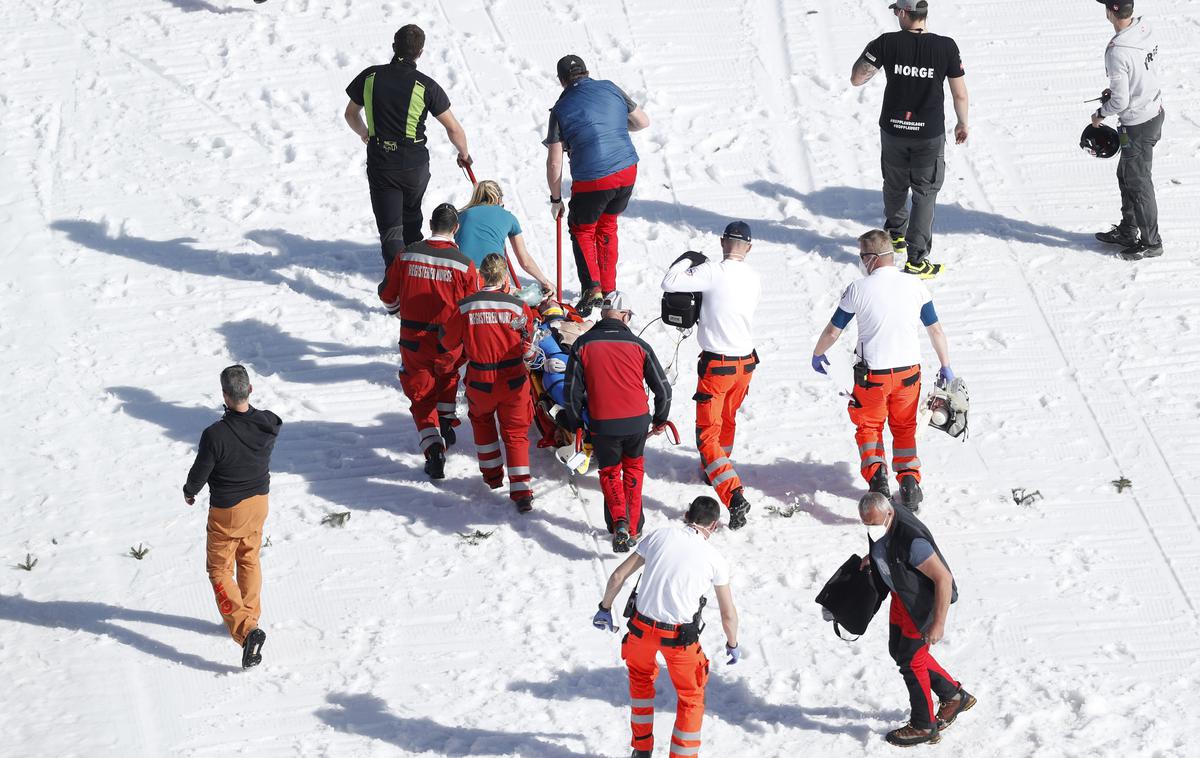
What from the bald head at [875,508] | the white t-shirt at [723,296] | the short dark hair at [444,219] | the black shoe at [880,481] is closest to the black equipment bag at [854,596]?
the bald head at [875,508]

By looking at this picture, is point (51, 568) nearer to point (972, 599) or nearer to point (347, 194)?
point (347, 194)

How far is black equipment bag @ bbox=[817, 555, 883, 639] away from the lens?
7766 mm

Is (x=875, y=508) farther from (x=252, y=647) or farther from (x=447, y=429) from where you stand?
(x=447, y=429)

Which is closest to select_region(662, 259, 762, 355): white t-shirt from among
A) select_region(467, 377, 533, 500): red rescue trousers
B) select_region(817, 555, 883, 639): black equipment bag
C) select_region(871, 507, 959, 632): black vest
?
select_region(467, 377, 533, 500): red rescue trousers

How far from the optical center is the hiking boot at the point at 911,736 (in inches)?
310

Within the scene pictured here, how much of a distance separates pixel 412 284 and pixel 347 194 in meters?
3.75

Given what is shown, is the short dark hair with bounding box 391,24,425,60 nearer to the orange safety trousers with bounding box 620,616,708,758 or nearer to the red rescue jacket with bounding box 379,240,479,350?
the red rescue jacket with bounding box 379,240,479,350

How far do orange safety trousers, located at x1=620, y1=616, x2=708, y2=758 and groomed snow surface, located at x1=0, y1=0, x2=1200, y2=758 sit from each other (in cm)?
46

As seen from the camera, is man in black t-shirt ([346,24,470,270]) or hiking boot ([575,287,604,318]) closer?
man in black t-shirt ([346,24,470,270])

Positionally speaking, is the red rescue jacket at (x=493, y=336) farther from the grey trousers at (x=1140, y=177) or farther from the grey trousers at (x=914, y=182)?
the grey trousers at (x=1140, y=177)

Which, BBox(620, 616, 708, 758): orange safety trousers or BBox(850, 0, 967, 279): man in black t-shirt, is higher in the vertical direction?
BBox(850, 0, 967, 279): man in black t-shirt

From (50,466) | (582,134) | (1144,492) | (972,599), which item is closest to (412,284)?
(582,134)

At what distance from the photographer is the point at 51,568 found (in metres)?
9.53

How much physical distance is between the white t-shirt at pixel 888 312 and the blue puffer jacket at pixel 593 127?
2594mm
